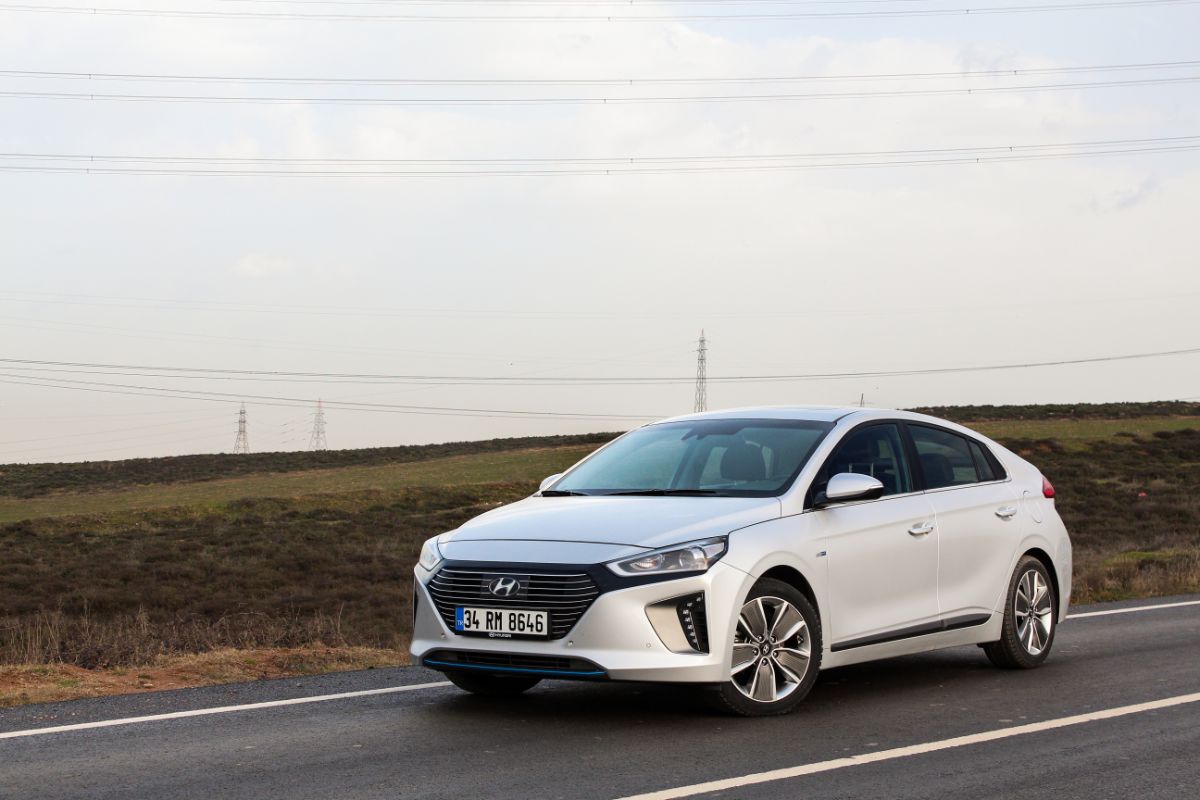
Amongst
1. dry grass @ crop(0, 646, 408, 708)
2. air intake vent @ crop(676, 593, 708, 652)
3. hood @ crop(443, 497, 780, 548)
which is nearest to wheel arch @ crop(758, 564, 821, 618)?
hood @ crop(443, 497, 780, 548)

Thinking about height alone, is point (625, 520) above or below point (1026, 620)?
above

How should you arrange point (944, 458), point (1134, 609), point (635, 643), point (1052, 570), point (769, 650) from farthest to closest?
point (1134, 609)
point (1052, 570)
point (944, 458)
point (769, 650)
point (635, 643)

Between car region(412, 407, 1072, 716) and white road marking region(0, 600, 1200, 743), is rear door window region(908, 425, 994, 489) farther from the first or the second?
white road marking region(0, 600, 1200, 743)

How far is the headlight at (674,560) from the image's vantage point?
7.38 m

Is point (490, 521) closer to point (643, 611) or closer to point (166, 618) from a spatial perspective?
point (643, 611)

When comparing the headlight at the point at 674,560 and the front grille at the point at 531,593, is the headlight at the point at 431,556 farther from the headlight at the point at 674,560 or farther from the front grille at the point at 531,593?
the headlight at the point at 674,560

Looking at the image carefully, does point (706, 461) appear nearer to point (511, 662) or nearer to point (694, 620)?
point (694, 620)

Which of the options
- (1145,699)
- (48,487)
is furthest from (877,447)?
(48,487)

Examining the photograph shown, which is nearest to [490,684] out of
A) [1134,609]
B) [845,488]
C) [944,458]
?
[845,488]

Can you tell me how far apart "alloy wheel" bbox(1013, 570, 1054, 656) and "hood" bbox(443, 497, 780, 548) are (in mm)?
2668

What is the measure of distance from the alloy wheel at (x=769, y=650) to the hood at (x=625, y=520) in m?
0.46

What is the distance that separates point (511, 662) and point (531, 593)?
1.24 feet

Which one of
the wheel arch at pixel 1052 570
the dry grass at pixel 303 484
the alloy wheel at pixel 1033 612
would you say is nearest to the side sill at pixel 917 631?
the alloy wheel at pixel 1033 612

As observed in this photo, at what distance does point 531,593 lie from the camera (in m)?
7.47
